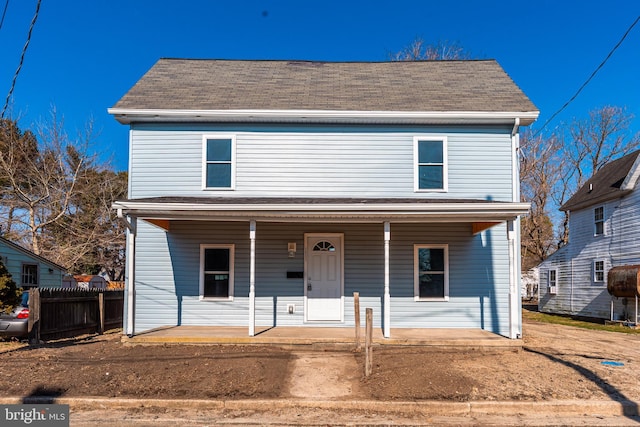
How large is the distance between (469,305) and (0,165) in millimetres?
20720

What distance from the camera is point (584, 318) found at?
20.5 m

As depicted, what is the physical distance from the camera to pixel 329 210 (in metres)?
9.87

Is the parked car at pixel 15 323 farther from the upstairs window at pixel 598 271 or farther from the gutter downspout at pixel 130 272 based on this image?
the upstairs window at pixel 598 271

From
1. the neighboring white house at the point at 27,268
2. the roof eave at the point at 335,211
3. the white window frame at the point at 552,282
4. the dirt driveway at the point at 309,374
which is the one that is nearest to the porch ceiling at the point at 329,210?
the roof eave at the point at 335,211

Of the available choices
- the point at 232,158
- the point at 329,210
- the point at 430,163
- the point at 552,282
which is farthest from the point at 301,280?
the point at 552,282

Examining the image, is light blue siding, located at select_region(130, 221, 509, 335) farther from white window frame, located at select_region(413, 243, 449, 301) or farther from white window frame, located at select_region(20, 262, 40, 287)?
white window frame, located at select_region(20, 262, 40, 287)

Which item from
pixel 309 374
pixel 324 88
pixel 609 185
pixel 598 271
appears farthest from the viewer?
pixel 598 271

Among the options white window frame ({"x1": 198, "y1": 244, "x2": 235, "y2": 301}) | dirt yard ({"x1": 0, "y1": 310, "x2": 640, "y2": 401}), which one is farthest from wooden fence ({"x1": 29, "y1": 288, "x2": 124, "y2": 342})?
white window frame ({"x1": 198, "y1": 244, "x2": 235, "y2": 301})

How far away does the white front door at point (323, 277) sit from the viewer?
11414mm

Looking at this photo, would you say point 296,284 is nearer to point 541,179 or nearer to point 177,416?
point 177,416

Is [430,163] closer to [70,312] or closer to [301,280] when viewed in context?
[301,280]

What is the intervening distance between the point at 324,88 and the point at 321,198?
11.7 feet

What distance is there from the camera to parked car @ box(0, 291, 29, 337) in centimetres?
1048

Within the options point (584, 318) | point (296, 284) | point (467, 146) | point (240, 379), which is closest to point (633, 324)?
point (584, 318)
